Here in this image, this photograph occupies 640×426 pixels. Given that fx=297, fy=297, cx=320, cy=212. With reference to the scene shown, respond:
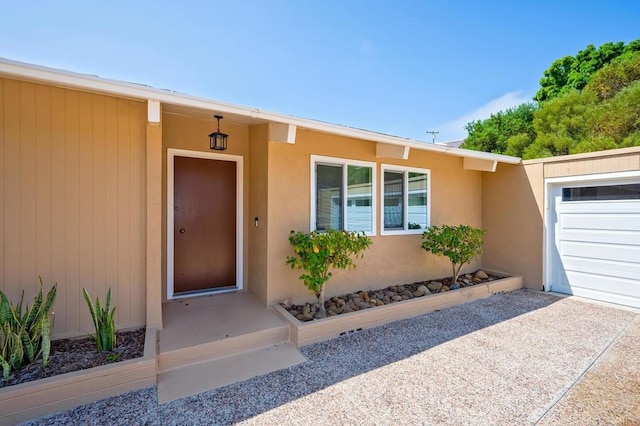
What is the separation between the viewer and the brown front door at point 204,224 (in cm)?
509

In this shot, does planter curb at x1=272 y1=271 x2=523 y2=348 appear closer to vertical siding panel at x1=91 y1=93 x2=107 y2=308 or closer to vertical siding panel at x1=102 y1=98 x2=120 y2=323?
vertical siding panel at x1=102 y1=98 x2=120 y2=323

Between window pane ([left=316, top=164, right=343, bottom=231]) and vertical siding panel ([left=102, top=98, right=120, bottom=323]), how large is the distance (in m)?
2.95

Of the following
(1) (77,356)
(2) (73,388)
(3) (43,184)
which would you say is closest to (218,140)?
(3) (43,184)

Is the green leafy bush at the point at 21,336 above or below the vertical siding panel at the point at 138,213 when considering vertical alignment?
below

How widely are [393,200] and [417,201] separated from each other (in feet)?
2.25

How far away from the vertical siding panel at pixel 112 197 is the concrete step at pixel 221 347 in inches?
47.0

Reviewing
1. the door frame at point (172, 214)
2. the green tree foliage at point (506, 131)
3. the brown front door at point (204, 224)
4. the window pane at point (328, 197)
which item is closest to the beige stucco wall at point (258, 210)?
the door frame at point (172, 214)

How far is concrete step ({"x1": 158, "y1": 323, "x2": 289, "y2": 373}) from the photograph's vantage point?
3368 millimetres

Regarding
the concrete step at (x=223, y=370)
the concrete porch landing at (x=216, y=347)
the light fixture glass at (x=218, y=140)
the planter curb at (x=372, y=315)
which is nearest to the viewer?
the concrete step at (x=223, y=370)

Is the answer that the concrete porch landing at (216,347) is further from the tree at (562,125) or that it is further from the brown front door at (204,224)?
the tree at (562,125)

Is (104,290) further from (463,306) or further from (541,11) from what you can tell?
(541,11)

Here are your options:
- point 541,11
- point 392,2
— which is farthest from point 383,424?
point 541,11

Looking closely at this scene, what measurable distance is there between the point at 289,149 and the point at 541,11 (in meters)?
8.60

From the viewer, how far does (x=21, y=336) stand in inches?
114
